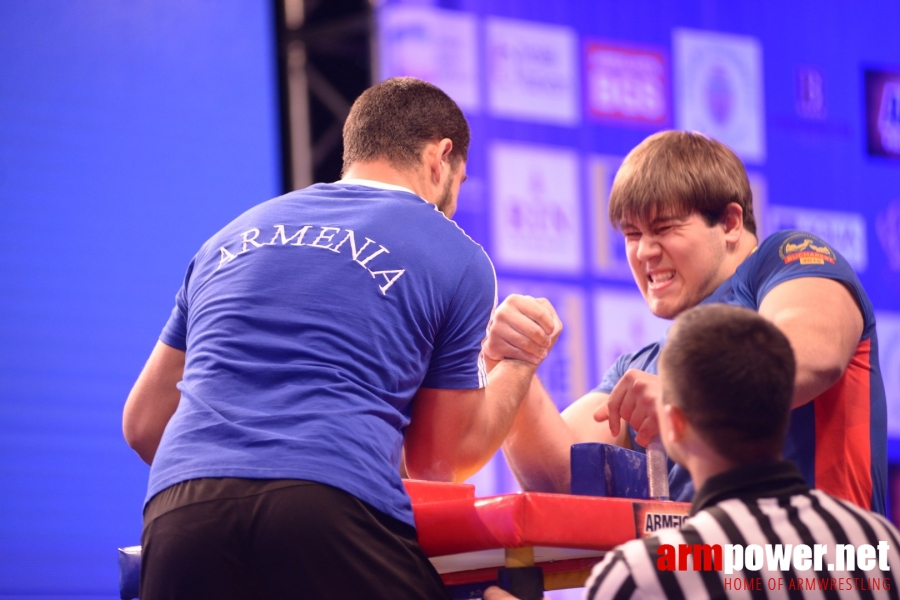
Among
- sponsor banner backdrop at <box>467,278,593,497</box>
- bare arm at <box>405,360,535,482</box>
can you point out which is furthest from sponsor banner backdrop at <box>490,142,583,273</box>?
bare arm at <box>405,360,535,482</box>

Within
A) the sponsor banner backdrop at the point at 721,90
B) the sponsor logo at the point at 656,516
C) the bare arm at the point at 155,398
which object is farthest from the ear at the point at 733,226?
the sponsor banner backdrop at the point at 721,90

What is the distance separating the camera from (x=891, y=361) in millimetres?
5520

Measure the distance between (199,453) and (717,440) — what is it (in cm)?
81

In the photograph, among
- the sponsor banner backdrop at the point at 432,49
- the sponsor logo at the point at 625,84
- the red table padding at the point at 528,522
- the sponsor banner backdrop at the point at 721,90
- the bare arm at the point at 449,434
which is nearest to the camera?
the red table padding at the point at 528,522

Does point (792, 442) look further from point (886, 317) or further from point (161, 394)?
point (886, 317)

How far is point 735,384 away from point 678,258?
114 cm

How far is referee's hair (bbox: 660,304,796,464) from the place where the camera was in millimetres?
1434

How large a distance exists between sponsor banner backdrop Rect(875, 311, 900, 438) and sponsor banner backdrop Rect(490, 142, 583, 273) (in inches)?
73.0

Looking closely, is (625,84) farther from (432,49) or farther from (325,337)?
(325,337)

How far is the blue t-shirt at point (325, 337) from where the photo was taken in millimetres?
1683

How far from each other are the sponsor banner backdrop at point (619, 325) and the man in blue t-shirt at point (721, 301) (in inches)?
78.0

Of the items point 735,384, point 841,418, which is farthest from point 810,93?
point 735,384

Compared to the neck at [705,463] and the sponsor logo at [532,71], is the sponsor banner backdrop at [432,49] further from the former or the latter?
the neck at [705,463]

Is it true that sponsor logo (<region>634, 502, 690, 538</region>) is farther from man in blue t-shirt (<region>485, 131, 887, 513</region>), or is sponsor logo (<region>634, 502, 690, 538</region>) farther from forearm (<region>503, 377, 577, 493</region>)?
forearm (<region>503, 377, 577, 493</region>)
